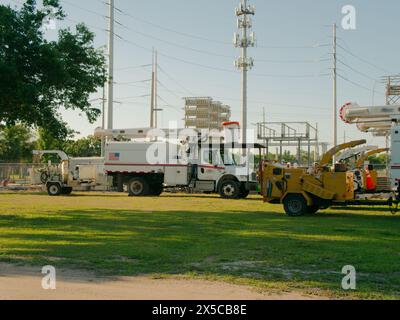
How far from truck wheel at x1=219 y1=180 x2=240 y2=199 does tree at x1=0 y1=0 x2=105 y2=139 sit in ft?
35.4

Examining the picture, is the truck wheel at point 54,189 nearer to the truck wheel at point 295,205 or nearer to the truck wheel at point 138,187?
the truck wheel at point 138,187

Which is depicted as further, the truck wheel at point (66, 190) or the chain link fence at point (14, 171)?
the chain link fence at point (14, 171)

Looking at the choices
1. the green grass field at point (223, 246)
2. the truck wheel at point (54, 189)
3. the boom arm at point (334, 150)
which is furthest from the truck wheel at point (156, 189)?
the boom arm at point (334, 150)

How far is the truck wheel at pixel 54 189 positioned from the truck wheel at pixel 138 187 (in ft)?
15.5

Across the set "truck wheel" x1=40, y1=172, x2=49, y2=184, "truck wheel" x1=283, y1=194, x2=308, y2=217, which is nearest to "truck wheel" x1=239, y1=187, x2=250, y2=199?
"truck wheel" x1=283, y1=194, x2=308, y2=217

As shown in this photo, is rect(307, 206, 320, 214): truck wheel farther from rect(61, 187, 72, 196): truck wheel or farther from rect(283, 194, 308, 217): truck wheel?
rect(61, 187, 72, 196): truck wheel

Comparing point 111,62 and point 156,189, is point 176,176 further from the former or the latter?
point 111,62

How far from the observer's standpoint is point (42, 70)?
17875mm

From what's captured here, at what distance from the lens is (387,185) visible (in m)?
20.1

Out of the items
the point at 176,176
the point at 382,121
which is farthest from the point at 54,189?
the point at 382,121

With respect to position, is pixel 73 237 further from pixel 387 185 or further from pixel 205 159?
pixel 205 159

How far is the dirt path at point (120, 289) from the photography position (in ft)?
24.1

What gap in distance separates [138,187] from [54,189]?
561 centimetres
